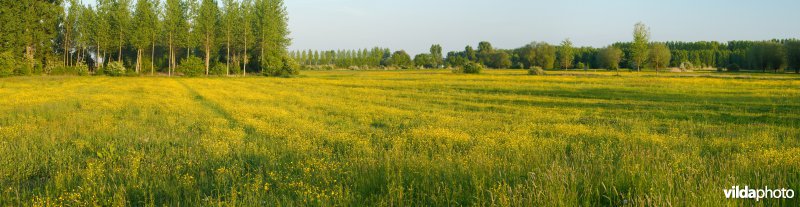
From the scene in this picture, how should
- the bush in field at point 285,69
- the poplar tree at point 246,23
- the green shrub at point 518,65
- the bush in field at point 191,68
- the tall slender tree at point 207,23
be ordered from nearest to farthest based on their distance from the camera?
the bush in field at point 191,68, the bush in field at point 285,69, the tall slender tree at point 207,23, the poplar tree at point 246,23, the green shrub at point 518,65

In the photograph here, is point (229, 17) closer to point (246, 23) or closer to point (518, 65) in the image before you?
point (246, 23)

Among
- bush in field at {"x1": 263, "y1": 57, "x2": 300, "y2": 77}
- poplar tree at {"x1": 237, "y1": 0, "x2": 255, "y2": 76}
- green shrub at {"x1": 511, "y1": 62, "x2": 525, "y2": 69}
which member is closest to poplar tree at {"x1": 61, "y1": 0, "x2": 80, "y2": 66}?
poplar tree at {"x1": 237, "y1": 0, "x2": 255, "y2": 76}

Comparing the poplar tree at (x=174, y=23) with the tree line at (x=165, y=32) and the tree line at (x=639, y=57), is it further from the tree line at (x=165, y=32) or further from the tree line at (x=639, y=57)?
the tree line at (x=639, y=57)

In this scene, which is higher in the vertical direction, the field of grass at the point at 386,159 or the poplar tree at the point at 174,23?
the poplar tree at the point at 174,23

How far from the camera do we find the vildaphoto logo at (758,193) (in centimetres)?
505

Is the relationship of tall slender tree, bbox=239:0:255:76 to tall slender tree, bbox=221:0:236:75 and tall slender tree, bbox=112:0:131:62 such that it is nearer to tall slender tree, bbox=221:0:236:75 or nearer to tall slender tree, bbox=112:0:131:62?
tall slender tree, bbox=221:0:236:75

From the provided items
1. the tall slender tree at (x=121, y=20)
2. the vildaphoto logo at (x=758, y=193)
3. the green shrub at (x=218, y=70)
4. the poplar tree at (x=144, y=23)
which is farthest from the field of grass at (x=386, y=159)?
the tall slender tree at (x=121, y=20)

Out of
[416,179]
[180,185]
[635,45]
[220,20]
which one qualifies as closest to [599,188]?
[416,179]

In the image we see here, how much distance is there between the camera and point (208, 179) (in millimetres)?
7363

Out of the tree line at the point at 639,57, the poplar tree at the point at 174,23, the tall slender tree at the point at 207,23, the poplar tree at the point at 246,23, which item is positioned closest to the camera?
the poplar tree at the point at 174,23

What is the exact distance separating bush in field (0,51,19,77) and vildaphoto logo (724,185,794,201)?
72682 mm

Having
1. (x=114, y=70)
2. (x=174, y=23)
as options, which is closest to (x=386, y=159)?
(x=114, y=70)

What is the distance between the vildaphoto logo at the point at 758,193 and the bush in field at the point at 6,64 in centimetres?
7268

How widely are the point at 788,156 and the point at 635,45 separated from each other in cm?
7877
